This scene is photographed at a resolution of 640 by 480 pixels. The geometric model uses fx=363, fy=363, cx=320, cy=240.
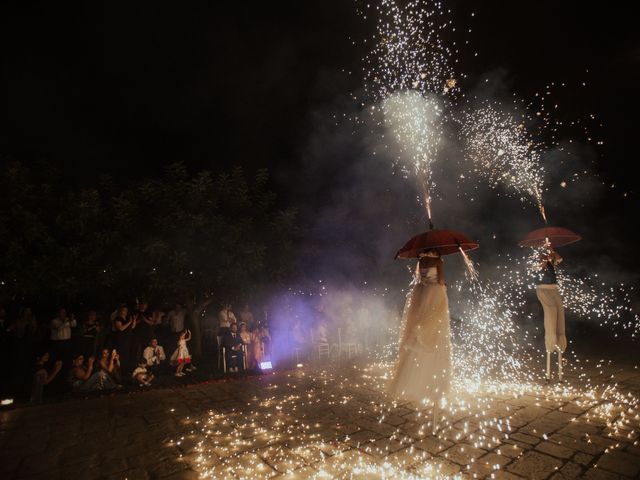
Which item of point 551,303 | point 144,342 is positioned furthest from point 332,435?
point 144,342

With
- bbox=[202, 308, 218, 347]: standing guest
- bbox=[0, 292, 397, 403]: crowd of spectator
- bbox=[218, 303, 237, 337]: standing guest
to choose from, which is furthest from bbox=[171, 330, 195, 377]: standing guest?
bbox=[202, 308, 218, 347]: standing guest

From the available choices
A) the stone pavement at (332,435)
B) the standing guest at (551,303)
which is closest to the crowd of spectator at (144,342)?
the stone pavement at (332,435)

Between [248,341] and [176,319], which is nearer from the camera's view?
[248,341]

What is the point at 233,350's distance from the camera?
913 centimetres

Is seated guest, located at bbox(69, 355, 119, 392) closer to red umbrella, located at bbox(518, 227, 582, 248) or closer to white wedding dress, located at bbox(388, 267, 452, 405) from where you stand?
white wedding dress, located at bbox(388, 267, 452, 405)

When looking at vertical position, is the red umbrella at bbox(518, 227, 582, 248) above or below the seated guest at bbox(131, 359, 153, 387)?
above

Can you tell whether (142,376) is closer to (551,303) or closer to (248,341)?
(248,341)

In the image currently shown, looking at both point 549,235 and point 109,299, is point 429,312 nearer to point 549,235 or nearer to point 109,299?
point 549,235

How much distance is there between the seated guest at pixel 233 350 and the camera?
29.8 ft

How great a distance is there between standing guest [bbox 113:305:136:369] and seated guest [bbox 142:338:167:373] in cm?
41

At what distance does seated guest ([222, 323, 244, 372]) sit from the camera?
29.8 feet

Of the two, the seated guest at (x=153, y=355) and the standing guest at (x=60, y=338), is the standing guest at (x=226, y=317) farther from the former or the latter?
Result: the standing guest at (x=60, y=338)

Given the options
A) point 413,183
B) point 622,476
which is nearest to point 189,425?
point 622,476

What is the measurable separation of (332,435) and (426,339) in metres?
1.71
